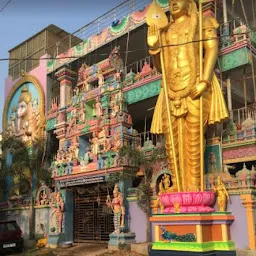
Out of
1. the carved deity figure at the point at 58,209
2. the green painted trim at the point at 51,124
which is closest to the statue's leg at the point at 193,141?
the carved deity figure at the point at 58,209

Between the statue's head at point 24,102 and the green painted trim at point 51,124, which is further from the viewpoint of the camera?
the statue's head at point 24,102

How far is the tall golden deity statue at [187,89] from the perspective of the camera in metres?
11.2

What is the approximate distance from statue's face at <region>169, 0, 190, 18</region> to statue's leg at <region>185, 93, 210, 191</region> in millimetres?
2776

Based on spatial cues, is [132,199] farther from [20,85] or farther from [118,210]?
[20,85]

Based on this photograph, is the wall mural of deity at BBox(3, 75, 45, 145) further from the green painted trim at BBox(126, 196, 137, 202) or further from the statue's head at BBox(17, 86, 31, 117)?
the green painted trim at BBox(126, 196, 137, 202)

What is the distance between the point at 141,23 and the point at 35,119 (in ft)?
28.2

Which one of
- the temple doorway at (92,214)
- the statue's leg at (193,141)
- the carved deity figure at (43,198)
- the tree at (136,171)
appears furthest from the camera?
the carved deity figure at (43,198)

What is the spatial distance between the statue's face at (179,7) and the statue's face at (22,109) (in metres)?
12.6

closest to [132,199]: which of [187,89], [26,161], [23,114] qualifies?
[187,89]

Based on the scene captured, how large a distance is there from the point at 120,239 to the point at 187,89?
18.8 ft

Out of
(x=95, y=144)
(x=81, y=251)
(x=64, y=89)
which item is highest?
(x=64, y=89)

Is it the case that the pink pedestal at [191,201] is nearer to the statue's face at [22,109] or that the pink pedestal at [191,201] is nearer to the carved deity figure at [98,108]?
the carved deity figure at [98,108]

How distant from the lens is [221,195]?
10.9 metres

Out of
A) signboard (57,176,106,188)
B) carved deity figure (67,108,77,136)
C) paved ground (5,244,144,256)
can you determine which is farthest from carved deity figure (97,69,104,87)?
paved ground (5,244,144,256)
